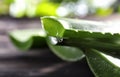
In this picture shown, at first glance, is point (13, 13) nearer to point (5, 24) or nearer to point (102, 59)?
point (5, 24)

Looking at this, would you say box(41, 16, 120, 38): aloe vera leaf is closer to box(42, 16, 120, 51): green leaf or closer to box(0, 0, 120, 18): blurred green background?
box(42, 16, 120, 51): green leaf

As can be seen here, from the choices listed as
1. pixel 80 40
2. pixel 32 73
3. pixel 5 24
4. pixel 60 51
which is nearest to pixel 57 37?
pixel 80 40

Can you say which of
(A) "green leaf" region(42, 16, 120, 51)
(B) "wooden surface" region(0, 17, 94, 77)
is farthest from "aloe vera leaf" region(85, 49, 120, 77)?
(B) "wooden surface" region(0, 17, 94, 77)

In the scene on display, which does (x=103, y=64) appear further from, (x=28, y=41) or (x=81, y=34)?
(x=28, y=41)

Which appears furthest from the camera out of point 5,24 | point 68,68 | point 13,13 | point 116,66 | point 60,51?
point 13,13

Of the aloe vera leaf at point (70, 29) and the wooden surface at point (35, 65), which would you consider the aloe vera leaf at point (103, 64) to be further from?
the wooden surface at point (35, 65)

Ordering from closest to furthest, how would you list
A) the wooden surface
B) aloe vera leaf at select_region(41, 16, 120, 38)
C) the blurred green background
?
aloe vera leaf at select_region(41, 16, 120, 38) < the wooden surface < the blurred green background

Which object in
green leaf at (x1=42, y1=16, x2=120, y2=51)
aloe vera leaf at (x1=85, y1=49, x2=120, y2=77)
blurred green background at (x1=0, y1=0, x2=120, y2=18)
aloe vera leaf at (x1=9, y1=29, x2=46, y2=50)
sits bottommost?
blurred green background at (x1=0, y1=0, x2=120, y2=18)
